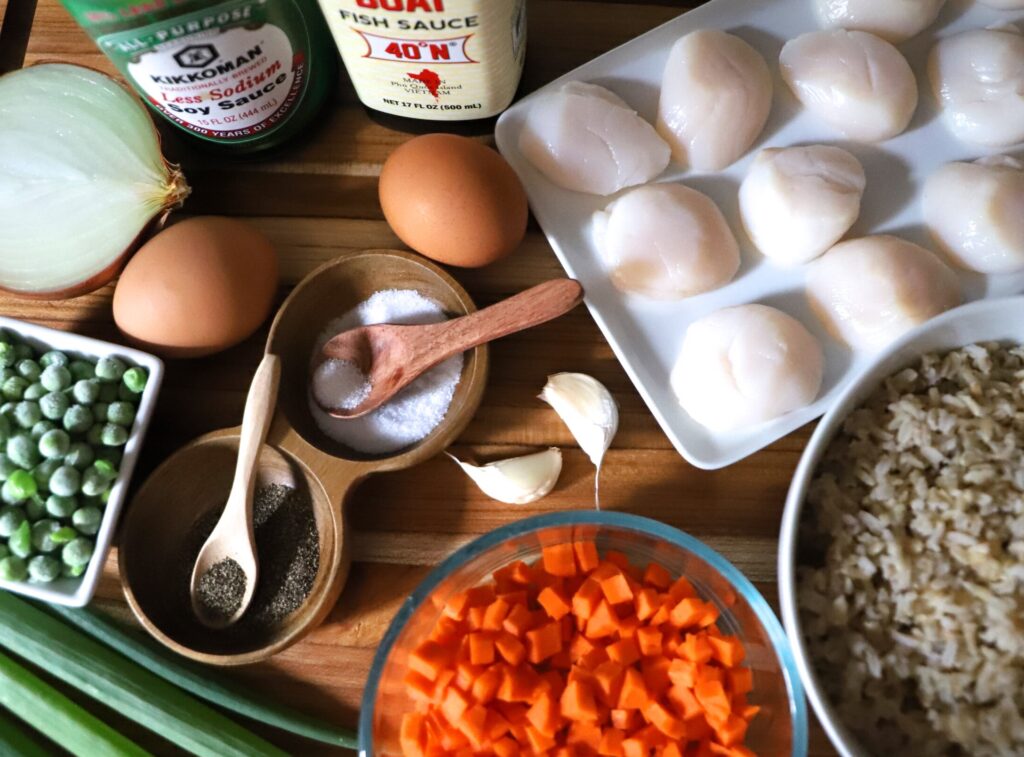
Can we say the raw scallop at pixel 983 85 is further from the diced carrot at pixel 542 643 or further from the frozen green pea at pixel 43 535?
the frozen green pea at pixel 43 535

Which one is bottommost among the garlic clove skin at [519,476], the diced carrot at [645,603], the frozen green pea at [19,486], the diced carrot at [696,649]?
the diced carrot at [696,649]

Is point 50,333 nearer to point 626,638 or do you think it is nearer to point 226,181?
point 226,181

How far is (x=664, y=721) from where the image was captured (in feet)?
2.74

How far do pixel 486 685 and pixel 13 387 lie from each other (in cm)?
62

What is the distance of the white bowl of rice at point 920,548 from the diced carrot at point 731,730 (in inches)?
3.4

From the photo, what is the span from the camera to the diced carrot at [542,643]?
875 mm

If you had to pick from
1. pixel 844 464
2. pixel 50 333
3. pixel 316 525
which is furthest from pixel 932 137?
pixel 50 333

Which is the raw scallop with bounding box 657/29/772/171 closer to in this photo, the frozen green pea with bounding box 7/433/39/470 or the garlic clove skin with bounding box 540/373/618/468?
the garlic clove skin with bounding box 540/373/618/468

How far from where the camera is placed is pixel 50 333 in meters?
0.97

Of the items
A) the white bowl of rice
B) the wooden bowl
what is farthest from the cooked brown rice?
the wooden bowl

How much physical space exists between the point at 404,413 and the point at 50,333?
41 cm

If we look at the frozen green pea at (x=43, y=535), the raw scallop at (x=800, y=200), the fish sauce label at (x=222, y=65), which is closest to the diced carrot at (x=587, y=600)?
the raw scallop at (x=800, y=200)

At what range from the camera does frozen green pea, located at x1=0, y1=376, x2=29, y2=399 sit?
0.95 metres

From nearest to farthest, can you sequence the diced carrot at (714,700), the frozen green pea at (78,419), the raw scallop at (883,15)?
the diced carrot at (714,700) < the frozen green pea at (78,419) < the raw scallop at (883,15)
